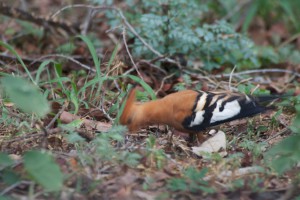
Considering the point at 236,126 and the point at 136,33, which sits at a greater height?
the point at 136,33

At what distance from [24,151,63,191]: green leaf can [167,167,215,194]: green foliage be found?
68 cm

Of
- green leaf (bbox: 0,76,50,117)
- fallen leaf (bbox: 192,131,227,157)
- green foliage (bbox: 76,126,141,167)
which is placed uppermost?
green leaf (bbox: 0,76,50,117)

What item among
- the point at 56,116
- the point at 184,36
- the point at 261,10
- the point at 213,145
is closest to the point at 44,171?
the point at 56,116

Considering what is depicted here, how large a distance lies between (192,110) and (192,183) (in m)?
1.14

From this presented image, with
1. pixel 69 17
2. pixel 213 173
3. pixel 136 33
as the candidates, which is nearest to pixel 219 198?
pixel 213 173

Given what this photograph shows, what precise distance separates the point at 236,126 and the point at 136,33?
1.66m

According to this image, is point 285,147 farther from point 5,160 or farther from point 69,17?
point 69,17

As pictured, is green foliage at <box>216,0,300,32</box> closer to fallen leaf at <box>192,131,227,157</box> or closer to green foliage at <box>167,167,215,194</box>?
fallen leaf at <box>192,131,227,157</box>

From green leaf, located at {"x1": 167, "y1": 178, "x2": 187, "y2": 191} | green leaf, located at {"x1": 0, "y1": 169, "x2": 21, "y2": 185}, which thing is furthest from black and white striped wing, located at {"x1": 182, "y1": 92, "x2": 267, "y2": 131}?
green leaf, located at {"x1": 0, "y1": 169, "x2": 21, "y2": 185}

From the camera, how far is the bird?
15.1ft

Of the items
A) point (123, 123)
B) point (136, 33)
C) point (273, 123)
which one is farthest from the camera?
point (136, 33)

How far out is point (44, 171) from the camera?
3.28 meters

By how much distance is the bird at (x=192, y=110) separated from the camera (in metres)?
4.59

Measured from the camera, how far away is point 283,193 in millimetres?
3736
